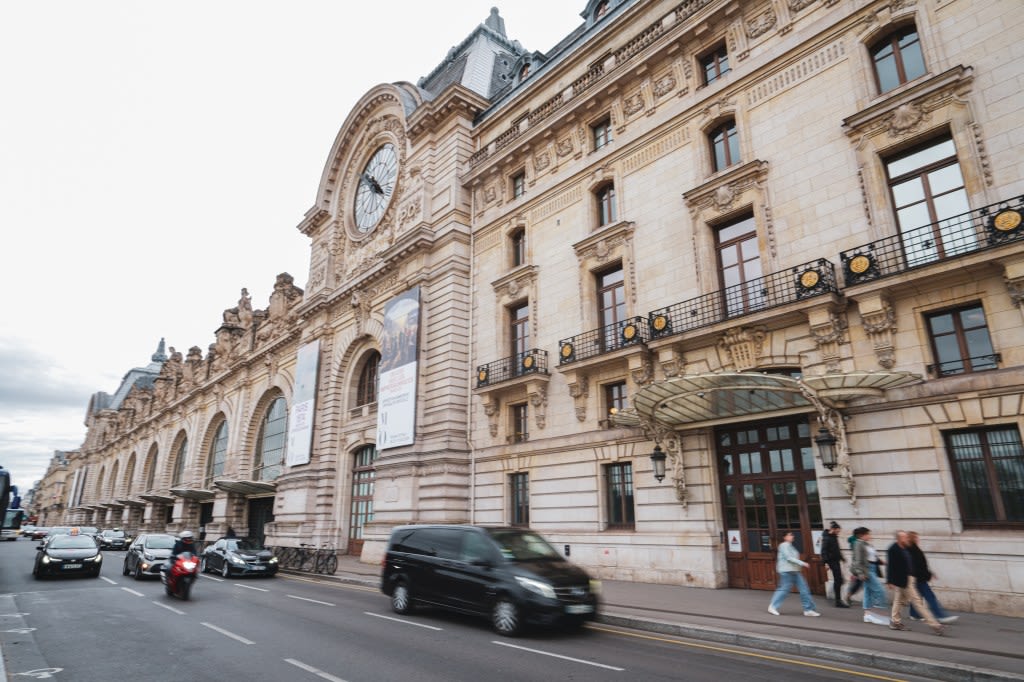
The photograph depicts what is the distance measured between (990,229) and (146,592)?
22071 millimetres

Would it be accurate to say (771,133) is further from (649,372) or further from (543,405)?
(543,405)

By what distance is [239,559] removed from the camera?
Result: 20797 mm

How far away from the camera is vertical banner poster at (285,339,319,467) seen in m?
32.8

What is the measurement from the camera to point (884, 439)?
42.6 feet

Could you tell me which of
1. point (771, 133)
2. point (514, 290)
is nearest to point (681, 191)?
point (771, 133)

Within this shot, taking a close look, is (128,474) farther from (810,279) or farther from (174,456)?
(810,279)

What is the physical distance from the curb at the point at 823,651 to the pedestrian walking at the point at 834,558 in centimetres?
376

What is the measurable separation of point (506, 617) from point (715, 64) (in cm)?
1736

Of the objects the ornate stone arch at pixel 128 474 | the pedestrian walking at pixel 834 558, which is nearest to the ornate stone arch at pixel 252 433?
the pedestrian walking at pixel 834 558

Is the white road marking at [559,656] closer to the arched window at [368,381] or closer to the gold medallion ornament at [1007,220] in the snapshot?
the gold medallion ornament at [1007,220]

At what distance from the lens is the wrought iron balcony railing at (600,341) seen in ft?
59.0

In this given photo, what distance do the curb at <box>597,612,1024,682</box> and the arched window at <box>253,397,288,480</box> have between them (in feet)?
108

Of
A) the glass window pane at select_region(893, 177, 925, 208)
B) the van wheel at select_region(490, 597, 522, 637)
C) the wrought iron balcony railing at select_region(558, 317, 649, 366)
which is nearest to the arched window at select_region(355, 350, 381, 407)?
the wrought iron balcony railing at select_region(558, 317, 649, 366)

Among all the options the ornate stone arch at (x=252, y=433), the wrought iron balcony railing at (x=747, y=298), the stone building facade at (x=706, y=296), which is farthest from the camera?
the ornate stone arch at (x=252, y=433)
